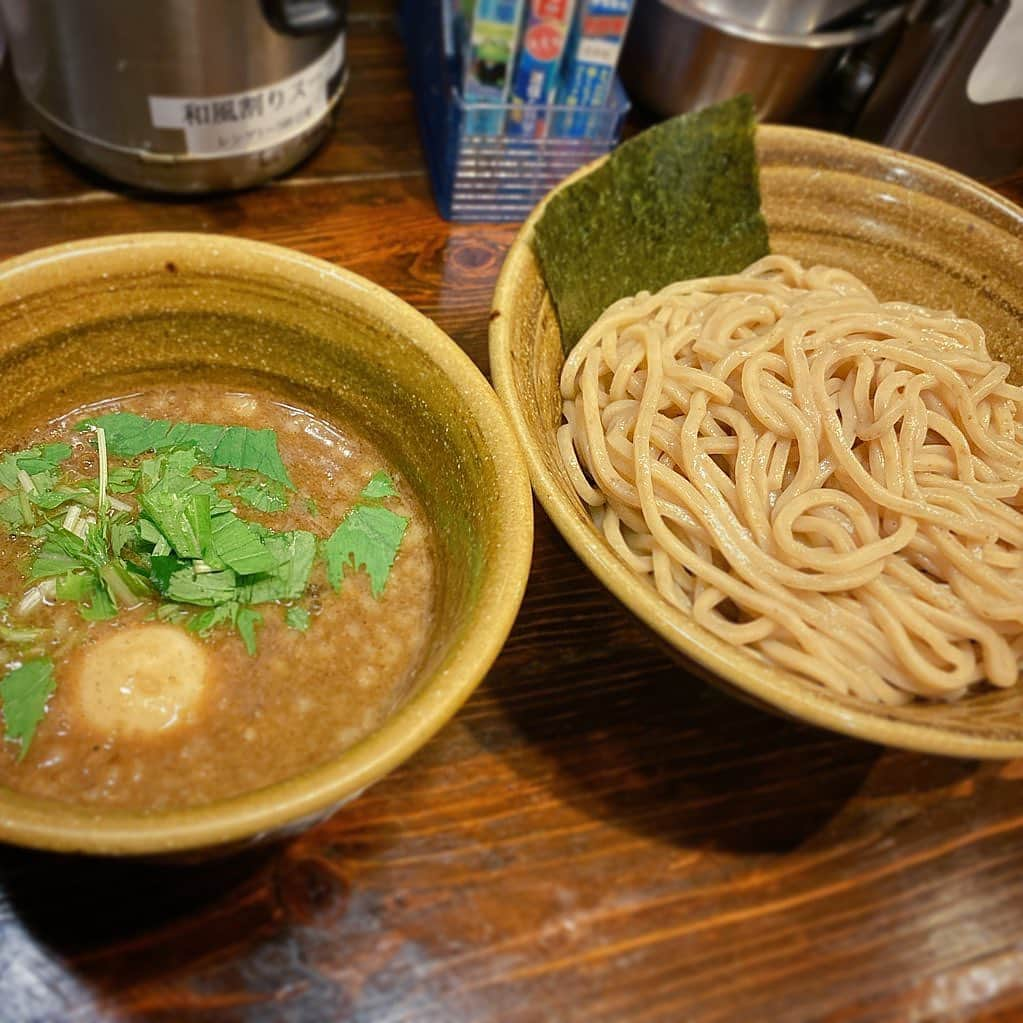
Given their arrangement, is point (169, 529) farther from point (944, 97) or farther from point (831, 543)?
point (944, 97)

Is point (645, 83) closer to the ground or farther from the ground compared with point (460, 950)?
farther from the ground

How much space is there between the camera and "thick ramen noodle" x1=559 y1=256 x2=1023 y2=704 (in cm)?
144

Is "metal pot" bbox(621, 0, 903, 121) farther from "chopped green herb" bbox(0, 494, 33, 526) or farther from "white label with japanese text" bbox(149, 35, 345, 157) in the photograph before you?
"chopped green herb" bbox(0, 494, 33, 526)

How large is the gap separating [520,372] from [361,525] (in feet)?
1.32

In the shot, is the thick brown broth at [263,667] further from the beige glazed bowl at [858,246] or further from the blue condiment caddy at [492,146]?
the blue condiment caddy at [492,146]

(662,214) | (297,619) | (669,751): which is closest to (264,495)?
(297,619)

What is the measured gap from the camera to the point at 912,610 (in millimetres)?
1453

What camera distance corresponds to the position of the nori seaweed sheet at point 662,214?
5.98ft

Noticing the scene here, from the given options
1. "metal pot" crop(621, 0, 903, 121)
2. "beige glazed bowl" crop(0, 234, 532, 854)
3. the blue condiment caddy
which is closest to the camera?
"beige glazed bowl" crop(0, 234, 532, 854)

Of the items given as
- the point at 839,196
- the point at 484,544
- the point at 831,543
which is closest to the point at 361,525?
the point at 484,544

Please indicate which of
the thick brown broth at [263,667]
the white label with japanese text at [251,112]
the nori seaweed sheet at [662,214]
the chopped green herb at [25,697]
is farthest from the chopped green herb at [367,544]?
the white label with japanese text at [251,112]

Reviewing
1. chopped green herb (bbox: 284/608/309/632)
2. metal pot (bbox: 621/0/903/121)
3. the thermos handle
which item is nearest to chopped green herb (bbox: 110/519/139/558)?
chopped green herb (bbox: 284/608/309/632)

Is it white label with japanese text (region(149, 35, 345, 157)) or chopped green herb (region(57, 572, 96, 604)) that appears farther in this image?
white label with japanese text (region(149, 35, 345, 157))

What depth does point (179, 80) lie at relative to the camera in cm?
182
